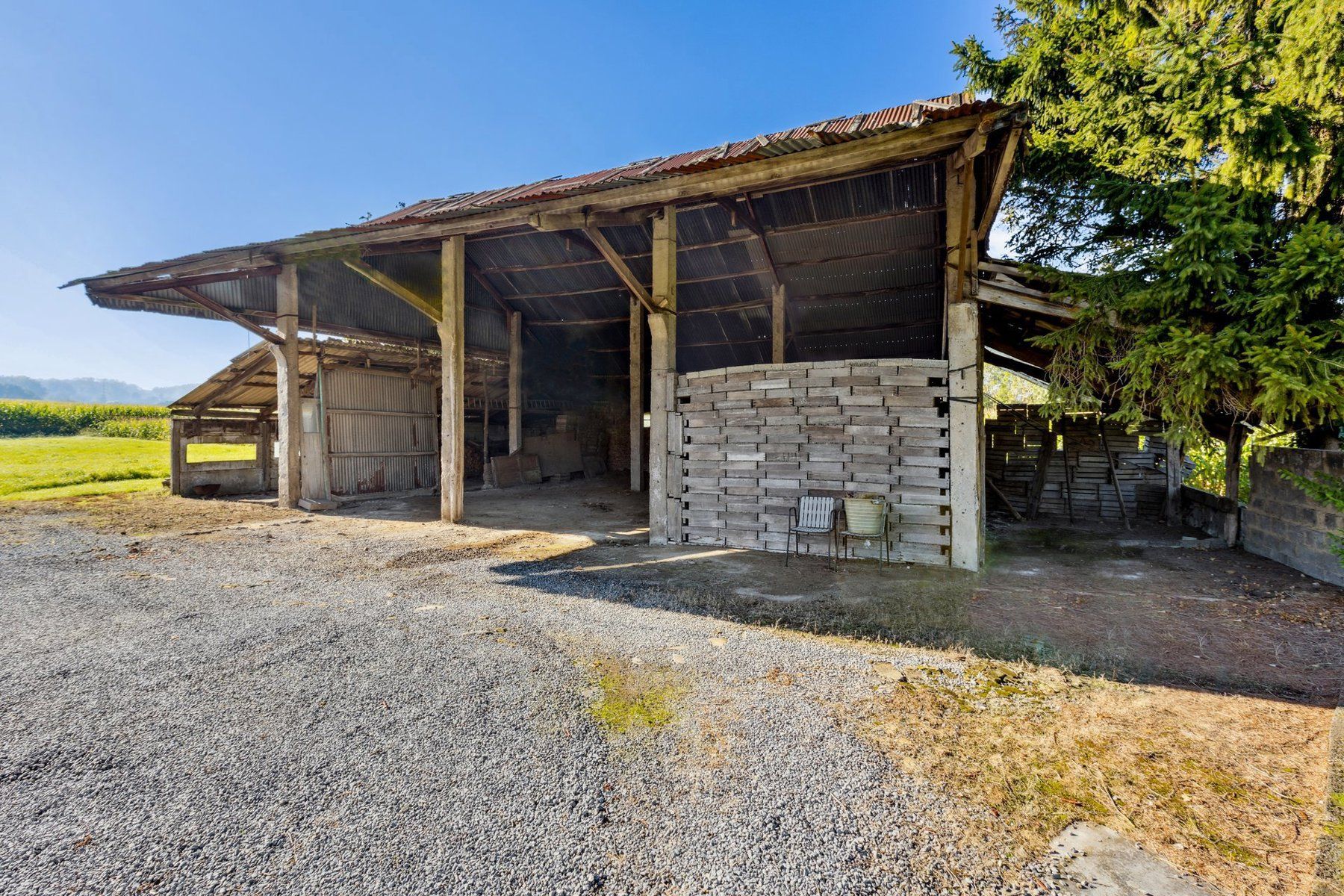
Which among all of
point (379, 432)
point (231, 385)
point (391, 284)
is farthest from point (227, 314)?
point (391, 284)

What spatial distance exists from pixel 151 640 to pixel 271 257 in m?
7.77

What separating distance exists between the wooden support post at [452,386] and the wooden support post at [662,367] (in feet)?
11.4

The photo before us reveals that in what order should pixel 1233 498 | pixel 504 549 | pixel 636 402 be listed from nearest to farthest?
pixel 504 549, pixel 1233 498, pixel 636 402

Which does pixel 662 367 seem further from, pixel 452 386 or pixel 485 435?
pixel 485 435

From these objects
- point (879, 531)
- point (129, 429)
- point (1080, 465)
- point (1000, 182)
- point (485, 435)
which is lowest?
point (879, 531)

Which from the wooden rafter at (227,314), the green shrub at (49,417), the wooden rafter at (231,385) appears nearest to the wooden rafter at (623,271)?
the wooden rafter at (227,314)

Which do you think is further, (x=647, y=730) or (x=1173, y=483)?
(x=1173, y=483)

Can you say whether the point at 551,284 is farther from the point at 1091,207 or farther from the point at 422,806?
the point at 422,806

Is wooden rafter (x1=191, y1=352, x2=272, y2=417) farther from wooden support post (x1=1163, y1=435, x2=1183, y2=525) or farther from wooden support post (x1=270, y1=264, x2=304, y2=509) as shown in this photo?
wooden support post (x1=1163, y1=435, x2=1183, y2=525)

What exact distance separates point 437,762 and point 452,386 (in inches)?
289

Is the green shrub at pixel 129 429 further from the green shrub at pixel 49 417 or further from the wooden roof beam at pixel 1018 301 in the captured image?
the wooden roof beam at pixel 1018 301

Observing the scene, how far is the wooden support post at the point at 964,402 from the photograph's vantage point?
5.91 metres

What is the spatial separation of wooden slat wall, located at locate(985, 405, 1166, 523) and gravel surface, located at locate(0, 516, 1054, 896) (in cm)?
828

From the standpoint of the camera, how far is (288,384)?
387 inches
